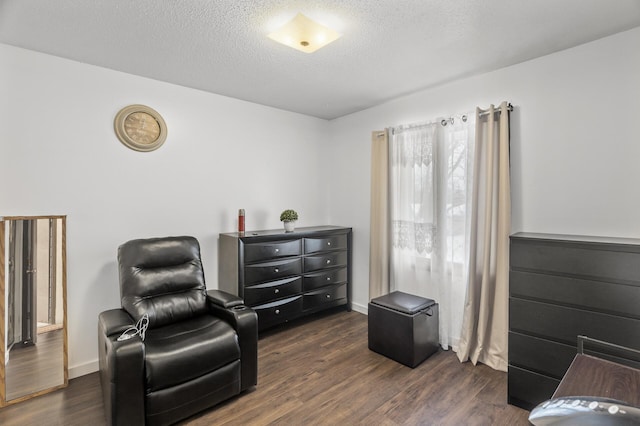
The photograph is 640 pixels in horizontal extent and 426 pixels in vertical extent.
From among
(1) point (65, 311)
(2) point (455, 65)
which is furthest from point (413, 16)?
(1) point (65, 311)

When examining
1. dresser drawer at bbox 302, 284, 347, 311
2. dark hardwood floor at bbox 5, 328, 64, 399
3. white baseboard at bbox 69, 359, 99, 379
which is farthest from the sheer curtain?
dark hardwood floor at bbox 5, 328, 64, 399

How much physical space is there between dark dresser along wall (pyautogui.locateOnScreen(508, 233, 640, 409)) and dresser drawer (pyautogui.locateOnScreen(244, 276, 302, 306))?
2056mm

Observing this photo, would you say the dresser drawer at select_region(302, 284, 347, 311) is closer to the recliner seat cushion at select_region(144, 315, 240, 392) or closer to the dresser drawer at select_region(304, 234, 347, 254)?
the dresser drawer at select_region(304, 234, 347, 254)

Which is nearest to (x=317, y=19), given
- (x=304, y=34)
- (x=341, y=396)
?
(x=304, y=34)

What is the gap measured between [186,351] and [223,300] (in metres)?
0.55

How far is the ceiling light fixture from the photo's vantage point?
1.92m

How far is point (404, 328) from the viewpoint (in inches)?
107

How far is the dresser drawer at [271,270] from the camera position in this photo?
3.11m

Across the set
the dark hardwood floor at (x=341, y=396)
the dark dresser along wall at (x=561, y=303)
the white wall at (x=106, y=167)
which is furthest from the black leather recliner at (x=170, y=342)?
the dark dresser along wall at (x=561, y=303)

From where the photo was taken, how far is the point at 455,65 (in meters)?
2.62

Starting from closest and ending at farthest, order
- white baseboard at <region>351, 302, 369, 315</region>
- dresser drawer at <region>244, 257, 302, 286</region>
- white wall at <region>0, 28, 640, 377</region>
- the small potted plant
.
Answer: white wall at <region>0, 28, 640, 377</region>
dresser drawer at <region>244, 257, 302, 286</region>
the small potted plant
white baseboard at <region>351, 302, 369, 315</region>

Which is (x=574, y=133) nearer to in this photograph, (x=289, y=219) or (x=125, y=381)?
(x=289, y=219)

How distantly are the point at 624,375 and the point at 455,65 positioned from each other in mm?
2374

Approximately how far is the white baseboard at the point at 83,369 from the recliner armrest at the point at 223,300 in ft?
3.71
